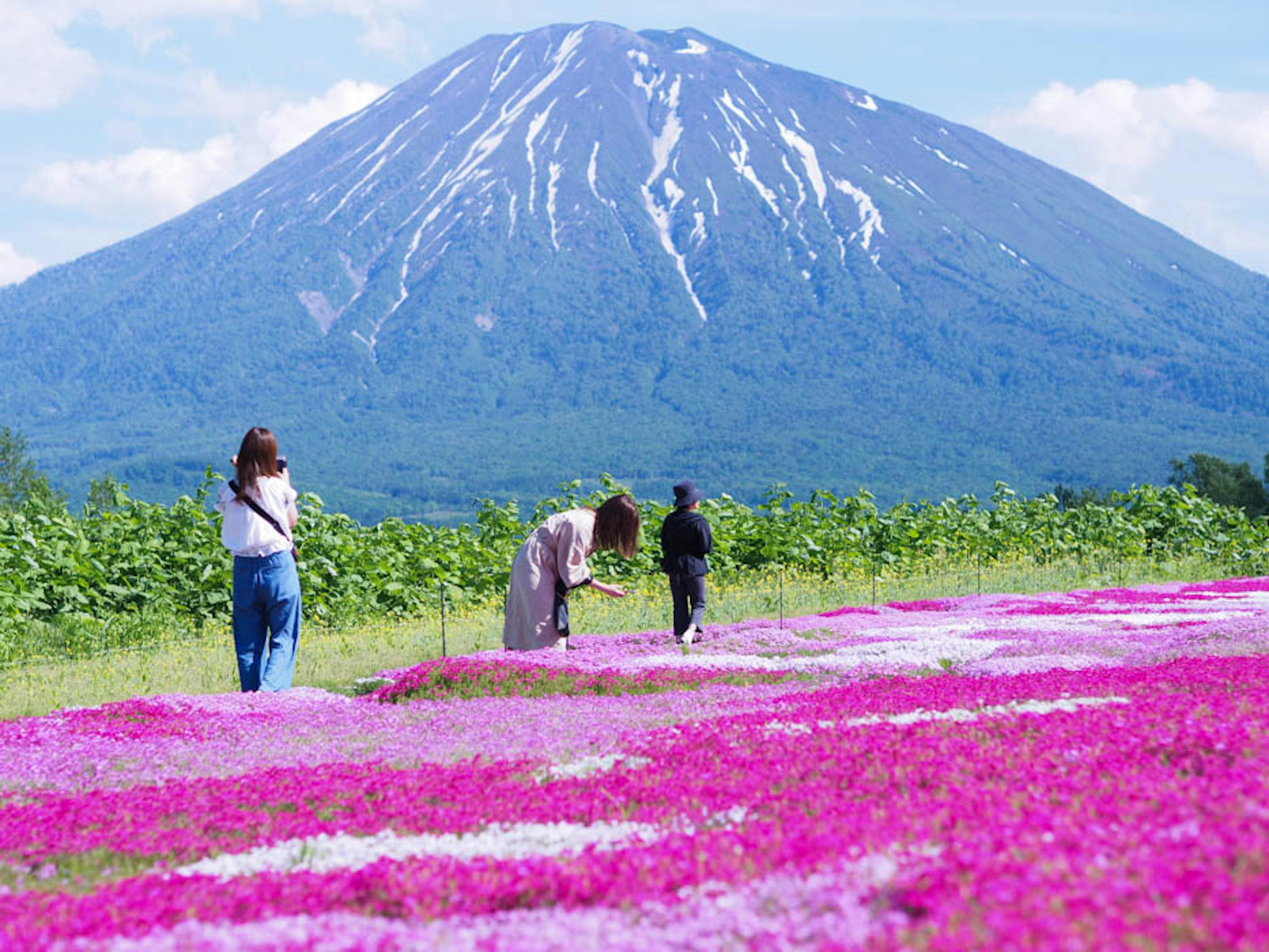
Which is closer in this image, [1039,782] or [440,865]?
[440,865]

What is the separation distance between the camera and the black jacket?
693 inches

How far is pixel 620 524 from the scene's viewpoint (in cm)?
1517

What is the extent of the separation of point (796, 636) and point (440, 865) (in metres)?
11.4

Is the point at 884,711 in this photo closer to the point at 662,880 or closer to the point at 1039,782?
the point at 1039,782

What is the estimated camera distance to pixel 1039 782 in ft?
21.8

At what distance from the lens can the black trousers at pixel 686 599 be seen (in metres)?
17.7

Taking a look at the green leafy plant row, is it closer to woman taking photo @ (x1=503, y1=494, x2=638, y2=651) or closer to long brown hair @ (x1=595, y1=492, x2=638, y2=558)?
woman taking photo @ (x1=503, y1=494, x2=638, y2=651)

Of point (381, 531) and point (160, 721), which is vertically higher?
point (381, 531)

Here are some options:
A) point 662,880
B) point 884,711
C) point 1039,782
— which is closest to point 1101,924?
point 662,880

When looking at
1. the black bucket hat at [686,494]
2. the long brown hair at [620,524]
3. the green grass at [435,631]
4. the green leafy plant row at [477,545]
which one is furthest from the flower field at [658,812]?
the green leafy plant row at [477,545]

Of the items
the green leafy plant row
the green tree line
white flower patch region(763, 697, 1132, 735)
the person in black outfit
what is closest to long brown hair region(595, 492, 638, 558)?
the person in black outfit

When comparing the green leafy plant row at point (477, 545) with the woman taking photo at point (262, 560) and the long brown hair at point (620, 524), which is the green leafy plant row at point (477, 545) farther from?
the long brown hair at point (620, 524)

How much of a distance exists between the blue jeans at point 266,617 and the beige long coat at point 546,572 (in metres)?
2.57

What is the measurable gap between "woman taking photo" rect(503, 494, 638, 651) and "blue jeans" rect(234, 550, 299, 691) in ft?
8.45
